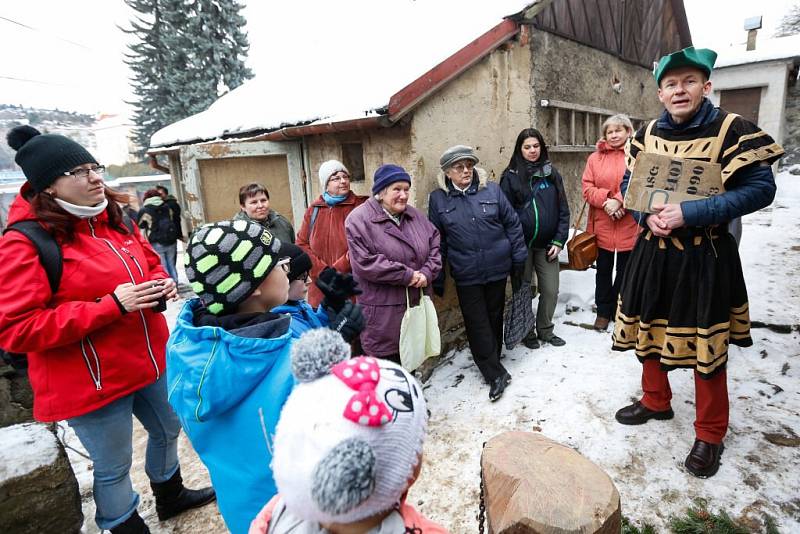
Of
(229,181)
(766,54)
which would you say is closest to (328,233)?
(229,181)

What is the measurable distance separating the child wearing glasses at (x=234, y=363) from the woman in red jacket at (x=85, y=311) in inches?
27.3

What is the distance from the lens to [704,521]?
2.12 meters

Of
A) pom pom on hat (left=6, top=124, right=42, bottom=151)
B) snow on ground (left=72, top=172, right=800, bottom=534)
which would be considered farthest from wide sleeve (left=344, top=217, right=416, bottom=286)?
pom pom on hat (left=6, top=124, right=42, bottom=151)

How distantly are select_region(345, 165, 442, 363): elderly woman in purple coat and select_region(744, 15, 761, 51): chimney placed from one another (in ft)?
58.6

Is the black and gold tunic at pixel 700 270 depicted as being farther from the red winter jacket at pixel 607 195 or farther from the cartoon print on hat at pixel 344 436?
the cartoon print on hat at pixel 344 436

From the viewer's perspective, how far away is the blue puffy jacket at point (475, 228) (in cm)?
339

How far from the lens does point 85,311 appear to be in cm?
176

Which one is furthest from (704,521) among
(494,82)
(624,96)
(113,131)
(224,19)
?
(113,131)

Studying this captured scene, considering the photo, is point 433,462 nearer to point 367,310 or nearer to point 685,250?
point 367,310

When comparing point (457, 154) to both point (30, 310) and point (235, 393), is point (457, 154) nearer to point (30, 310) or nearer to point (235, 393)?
point (235, 393)

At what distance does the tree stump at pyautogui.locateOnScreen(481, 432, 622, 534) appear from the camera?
1.28m

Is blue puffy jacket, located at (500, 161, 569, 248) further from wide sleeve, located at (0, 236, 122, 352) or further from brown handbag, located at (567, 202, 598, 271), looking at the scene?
wide sleeve, located at (0, 236, 122, 352)

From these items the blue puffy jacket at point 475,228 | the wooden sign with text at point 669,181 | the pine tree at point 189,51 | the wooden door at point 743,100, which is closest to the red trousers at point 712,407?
the wooden sign with text at point 669,181

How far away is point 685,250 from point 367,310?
6.68 ft
